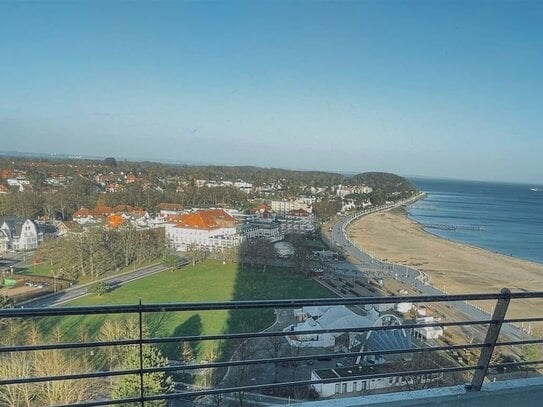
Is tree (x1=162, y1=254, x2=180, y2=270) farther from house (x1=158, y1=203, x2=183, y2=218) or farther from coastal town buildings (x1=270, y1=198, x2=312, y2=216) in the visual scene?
coastal town buildings (x1=270, y1=198, x2=312, y2=216)

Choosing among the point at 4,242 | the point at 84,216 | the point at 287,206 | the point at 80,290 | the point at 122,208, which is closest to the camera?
the point at 80,290

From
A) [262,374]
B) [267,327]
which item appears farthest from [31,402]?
[267,327]

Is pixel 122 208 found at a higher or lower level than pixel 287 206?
higher

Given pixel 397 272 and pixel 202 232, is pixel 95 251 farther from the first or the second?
pixel 397 272

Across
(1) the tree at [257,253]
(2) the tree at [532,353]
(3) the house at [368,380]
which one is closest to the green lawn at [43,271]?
(1) the tree at [257,253]

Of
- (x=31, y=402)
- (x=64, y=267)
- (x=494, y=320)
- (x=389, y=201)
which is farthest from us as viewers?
(x=389, y=201)

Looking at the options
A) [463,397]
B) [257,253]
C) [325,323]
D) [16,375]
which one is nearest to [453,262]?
[257,253]

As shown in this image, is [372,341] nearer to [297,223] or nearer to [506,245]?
[297,223]

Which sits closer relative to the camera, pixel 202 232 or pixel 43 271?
pixel 43 271
